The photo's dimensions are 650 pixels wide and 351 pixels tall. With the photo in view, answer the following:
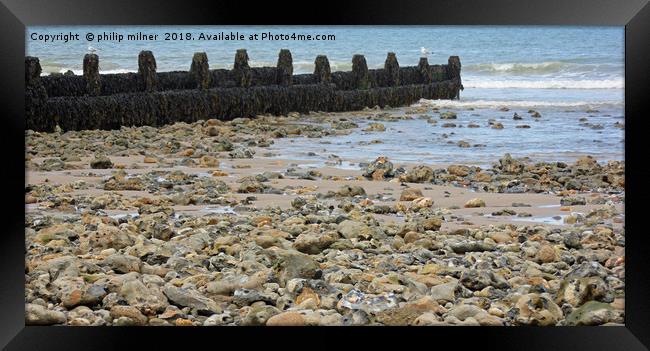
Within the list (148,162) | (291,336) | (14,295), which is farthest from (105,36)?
(291,336)

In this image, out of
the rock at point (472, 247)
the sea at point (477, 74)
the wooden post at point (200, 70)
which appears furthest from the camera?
the wooden post at point (200, 70)

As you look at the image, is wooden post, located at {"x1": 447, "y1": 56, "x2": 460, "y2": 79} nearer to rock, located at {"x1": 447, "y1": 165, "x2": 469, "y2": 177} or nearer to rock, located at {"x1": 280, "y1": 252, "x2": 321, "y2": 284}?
rock, located at {"x1": 447, "y1": 165, "x2": 469, "y2": 177}

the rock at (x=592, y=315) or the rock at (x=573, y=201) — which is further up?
the rock at (x=573, y=201)

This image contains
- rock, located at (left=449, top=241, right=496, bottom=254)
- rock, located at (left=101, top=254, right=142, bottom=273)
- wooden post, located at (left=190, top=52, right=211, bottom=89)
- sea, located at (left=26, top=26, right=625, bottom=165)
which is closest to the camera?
rock, located at (left=101, top=254, right=142, bottom=273)

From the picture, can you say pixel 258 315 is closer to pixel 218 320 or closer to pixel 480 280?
pixel 218 320

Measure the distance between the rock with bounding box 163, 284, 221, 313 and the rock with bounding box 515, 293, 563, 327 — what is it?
1749 mm

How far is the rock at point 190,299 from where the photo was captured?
5.22 m

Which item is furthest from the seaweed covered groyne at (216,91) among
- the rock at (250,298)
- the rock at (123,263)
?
the rock at (250,298)

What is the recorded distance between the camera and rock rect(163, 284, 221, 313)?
5223mm

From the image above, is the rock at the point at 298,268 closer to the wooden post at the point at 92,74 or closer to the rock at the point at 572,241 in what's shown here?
the rock at the point at 572,241

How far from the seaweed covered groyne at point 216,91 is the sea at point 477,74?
0.49 feet

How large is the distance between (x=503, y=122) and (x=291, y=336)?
10.6ft

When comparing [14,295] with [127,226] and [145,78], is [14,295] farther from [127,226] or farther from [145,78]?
[145,78]

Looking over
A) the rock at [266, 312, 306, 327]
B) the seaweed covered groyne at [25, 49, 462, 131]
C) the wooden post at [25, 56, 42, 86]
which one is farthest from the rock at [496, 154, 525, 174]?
the wooden post at [25, 56, 42, 86]
